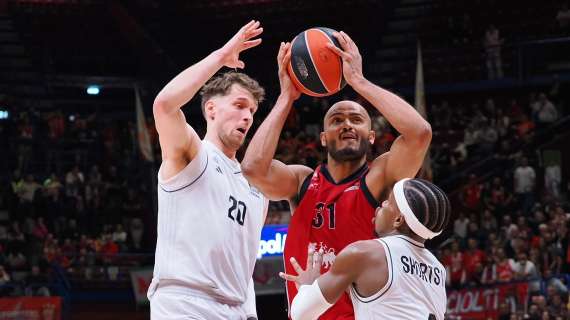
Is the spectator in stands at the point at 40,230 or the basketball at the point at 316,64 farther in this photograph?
the spectator in stands at the point at 40,230

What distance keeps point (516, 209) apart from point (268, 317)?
17.0ft

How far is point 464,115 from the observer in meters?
19.9

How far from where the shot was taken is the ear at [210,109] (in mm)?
5344

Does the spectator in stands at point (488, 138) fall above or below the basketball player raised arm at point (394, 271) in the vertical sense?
above

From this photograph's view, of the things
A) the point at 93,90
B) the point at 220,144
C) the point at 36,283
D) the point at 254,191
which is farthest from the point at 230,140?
the point at 93,90

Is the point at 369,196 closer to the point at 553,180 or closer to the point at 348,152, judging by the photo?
the point at 348,152

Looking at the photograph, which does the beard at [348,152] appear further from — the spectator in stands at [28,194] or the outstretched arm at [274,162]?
the spectator in stands at [28,194]

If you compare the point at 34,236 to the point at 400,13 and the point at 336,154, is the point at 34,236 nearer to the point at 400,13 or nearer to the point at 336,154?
the point at 400,13

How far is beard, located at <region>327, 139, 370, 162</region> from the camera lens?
→ 4875mm

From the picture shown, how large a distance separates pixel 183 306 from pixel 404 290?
1.41 meters

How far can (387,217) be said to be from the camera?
414 centimetres

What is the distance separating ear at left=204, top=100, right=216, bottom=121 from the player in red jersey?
45 cm

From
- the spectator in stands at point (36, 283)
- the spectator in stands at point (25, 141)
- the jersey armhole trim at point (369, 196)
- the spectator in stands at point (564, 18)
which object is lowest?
the spectator in stands at point (36, 283)

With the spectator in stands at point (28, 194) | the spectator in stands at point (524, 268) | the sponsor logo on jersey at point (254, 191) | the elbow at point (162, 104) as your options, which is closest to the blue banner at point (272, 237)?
the spectator in stands at point (524, 268)
